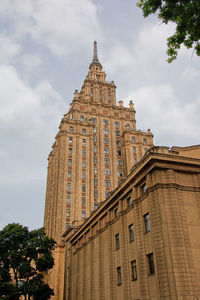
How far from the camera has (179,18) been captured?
1552 centimetres

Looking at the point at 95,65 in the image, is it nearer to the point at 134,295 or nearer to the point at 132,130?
the point at 132,130

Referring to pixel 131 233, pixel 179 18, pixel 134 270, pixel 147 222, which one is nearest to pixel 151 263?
pixel 147 222

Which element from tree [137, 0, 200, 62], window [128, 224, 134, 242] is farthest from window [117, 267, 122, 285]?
tree [137, 0, 200, 62]

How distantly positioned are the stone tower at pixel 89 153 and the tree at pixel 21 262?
19521mm

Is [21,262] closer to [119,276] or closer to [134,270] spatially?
[119,276]

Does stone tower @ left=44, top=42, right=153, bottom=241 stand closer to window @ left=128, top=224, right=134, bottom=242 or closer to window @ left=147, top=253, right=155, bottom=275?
window @ left=128, top=224, right=134, bottom=242

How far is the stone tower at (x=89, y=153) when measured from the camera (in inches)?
2785

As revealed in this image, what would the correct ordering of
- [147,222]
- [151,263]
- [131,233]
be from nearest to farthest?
[151,263], [147,222], [131,233]

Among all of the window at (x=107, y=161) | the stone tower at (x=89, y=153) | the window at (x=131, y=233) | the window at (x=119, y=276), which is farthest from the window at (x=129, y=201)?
the window at (x=107, y=161)

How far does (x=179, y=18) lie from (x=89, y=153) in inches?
2553

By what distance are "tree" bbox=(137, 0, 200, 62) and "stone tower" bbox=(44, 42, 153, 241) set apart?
48.5 metres

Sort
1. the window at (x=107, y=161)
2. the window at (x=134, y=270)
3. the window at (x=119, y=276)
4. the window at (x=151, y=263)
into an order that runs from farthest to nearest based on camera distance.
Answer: the window at (x=107, y=161), the window at (x=119, y=276), the window at (x=134, y=270), the window at (x=151, y=263)

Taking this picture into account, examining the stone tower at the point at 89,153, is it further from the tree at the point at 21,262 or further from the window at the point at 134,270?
the window at the point at 134,270

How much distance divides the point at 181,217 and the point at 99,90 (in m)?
77.6
